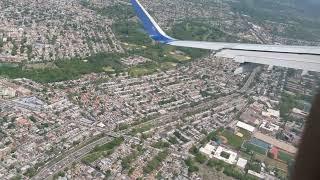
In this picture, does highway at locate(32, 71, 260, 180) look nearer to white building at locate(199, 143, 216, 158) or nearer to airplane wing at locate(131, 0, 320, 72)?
white building at locate(199, 143, 216, 158)

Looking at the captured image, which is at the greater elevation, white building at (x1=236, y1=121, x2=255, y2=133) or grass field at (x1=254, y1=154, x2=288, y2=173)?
white building at (x1=236, y1=121, x2=255, y2=133)

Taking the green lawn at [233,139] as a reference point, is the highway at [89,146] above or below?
above

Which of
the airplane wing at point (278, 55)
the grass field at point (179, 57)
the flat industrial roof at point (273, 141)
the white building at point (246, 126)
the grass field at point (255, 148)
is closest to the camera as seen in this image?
the airplane wing at point (278, 55)

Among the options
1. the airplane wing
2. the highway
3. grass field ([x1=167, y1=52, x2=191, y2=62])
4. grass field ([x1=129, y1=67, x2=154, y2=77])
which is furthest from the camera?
grass field ([x1=167, y1=52, x2=191, y2=62])

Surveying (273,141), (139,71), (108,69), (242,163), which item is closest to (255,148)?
(273,141)

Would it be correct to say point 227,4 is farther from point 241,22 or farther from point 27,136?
point 27,136

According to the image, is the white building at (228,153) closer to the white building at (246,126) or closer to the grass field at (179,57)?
the white building at (246,126)

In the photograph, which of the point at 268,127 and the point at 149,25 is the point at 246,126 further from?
the point at 149,25

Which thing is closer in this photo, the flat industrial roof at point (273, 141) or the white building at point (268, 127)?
the flat industrial roof at point (273, 141)

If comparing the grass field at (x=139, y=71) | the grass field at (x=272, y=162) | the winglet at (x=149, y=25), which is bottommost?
the grass field at (x=272, y=162)

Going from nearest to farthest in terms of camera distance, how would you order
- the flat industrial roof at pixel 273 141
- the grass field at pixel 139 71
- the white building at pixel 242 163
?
the white building at pixel 242 163 → the flat industrial roof at pixel 273 141 → the grass field at pixel 139 71

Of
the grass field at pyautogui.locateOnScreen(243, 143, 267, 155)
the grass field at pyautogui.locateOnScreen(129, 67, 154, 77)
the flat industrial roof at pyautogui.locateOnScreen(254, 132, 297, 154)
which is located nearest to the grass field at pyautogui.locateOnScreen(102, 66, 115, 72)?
the grass field at pyautogui.locateOnScreen(129, 67, 154, 77)

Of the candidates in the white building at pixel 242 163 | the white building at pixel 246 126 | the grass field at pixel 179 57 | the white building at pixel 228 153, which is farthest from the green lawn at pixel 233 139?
the grass field at pixel 179 57

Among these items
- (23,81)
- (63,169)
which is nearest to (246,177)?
(63,169)
